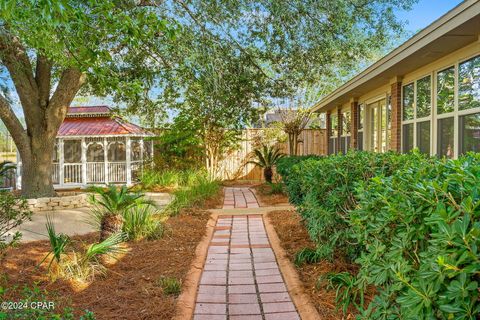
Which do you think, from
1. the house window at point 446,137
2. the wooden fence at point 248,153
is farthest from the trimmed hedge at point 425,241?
the wooden fence at point 248,153

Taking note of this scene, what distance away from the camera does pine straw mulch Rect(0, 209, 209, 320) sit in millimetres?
2951

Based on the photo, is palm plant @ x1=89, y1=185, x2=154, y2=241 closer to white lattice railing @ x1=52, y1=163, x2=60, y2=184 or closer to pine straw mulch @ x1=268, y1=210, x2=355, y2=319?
pine straw mulch @ x1=268, y1=210, x2=355, y2=319

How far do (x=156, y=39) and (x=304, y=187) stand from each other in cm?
526

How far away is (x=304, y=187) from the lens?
442 centimetres

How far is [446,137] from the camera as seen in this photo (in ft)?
18.8

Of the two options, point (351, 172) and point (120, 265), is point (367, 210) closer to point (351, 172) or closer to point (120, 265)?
point (351, 172)

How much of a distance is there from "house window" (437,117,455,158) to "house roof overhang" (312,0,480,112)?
1.00m

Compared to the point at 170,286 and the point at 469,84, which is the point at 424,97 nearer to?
→ the point at 469,84

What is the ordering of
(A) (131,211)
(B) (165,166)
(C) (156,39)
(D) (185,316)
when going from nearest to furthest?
1. (D) (185,316)
2. (A) (131,211)
3. (C) (156,39)
4. (B) (165,166)

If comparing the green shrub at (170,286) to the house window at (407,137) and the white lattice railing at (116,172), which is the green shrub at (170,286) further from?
the white lattice railing at (116,172)

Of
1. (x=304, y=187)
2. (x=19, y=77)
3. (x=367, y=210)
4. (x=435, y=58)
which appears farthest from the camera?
(x=19, y=77)

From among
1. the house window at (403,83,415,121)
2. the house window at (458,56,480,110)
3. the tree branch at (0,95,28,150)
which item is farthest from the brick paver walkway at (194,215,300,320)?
the tree branch at (0,95,28,150)

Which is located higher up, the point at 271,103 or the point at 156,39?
the point at 156,39

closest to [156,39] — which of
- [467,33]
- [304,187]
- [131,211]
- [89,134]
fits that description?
[131,211]
